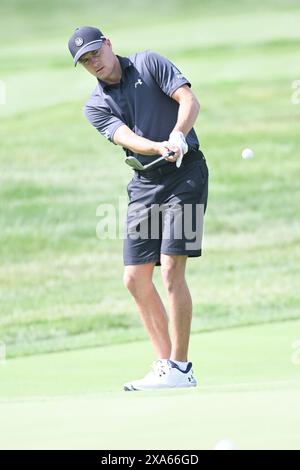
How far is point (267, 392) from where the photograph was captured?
5.09 metres

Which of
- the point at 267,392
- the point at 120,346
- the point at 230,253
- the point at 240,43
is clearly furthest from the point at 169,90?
the point at 240,43

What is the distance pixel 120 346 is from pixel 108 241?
5.47m

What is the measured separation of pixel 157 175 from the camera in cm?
627

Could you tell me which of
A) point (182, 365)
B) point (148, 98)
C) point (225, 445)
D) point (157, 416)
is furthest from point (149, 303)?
point (225, 445)

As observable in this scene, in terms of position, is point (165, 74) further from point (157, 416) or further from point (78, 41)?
point (157, 416)

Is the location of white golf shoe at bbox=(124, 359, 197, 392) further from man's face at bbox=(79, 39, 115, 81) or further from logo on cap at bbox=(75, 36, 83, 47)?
logo on cap at bbox=(75, 36, 83, 47)

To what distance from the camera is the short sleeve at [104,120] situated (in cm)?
629

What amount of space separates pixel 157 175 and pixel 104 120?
43 centimetres

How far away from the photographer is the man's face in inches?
244

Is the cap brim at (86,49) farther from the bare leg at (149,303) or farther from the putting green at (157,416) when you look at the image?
the putting green at (157,416)

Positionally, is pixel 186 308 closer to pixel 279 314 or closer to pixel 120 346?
pixel 120 346

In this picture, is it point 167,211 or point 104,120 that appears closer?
point 167,211

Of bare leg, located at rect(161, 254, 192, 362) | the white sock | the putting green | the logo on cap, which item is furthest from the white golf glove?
the putting green

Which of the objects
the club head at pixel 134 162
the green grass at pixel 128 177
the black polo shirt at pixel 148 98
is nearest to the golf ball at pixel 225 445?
the club head at pixel 134 162
